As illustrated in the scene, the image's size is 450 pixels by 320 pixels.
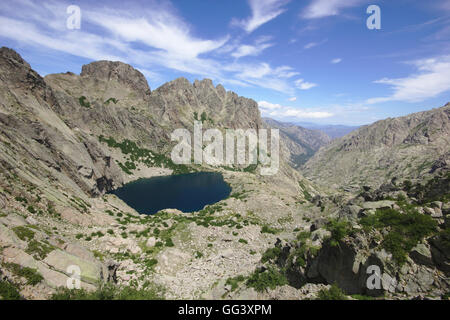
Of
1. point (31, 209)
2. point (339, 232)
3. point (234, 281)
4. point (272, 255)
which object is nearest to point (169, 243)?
point (234, 281)

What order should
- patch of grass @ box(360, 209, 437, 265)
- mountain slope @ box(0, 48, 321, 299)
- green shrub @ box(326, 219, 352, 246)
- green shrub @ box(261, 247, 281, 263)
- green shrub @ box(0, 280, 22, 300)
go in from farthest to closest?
green shrub @ box(261, 247, 281, 263)
green shrub @ box(326, 219, 352, 246)
mountain slope @ box(0, 48, 321, 299)
patch of grass @ box(360, 209, 437, 265)
green shrub @ box(0, 280, 22, 300)

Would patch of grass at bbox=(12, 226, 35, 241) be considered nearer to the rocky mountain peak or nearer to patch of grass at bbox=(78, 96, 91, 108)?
the rocky mountain peak

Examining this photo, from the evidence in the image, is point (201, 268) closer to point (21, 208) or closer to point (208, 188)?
A: point (21, 208)

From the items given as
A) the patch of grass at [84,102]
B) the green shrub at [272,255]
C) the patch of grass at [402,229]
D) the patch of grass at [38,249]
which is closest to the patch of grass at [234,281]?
the green shrub at [272,255]

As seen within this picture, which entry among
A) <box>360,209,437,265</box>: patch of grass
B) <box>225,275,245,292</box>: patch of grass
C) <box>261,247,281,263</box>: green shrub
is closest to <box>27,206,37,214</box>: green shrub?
<box>225,275,245,292</box>: patch of grass
